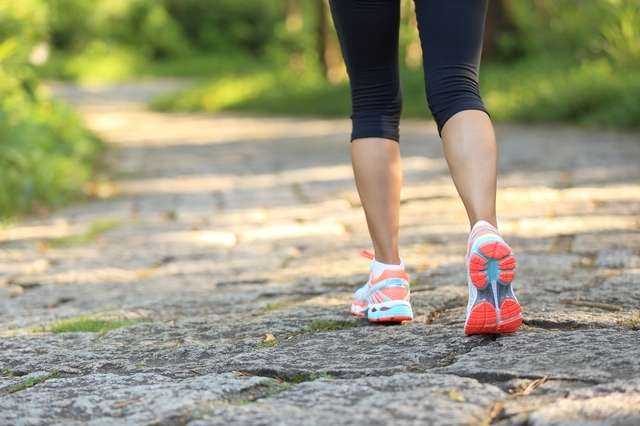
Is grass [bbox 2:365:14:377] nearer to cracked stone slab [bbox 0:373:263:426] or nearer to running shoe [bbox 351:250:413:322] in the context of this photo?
cracked stone slab [bbox 0:373:263:426]

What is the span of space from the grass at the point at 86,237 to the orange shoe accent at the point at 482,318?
9.16 ft

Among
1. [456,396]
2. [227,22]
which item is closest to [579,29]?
[456,396]

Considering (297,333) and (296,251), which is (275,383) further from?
(296,251)

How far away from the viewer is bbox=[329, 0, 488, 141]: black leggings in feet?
7.17

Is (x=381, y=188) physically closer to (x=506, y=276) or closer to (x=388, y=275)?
(x=388, y=275)

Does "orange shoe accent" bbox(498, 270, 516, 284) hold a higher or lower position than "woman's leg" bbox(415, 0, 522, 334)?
lower

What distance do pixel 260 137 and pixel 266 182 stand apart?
3.85 m

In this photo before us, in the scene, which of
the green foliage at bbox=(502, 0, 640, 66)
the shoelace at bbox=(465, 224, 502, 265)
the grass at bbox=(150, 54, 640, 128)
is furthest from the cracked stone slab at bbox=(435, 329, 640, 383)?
the green foliage at bbox=(502, 0, 640, 66)

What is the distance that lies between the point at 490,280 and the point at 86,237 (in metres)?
2.95

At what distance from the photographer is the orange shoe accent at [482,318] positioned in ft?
6.61

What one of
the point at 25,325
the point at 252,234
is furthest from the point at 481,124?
the point at 252,234

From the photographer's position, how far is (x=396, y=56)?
7.97 feet

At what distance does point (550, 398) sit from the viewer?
1.65 metres

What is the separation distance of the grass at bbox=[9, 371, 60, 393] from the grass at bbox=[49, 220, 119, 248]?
2.39 metres
